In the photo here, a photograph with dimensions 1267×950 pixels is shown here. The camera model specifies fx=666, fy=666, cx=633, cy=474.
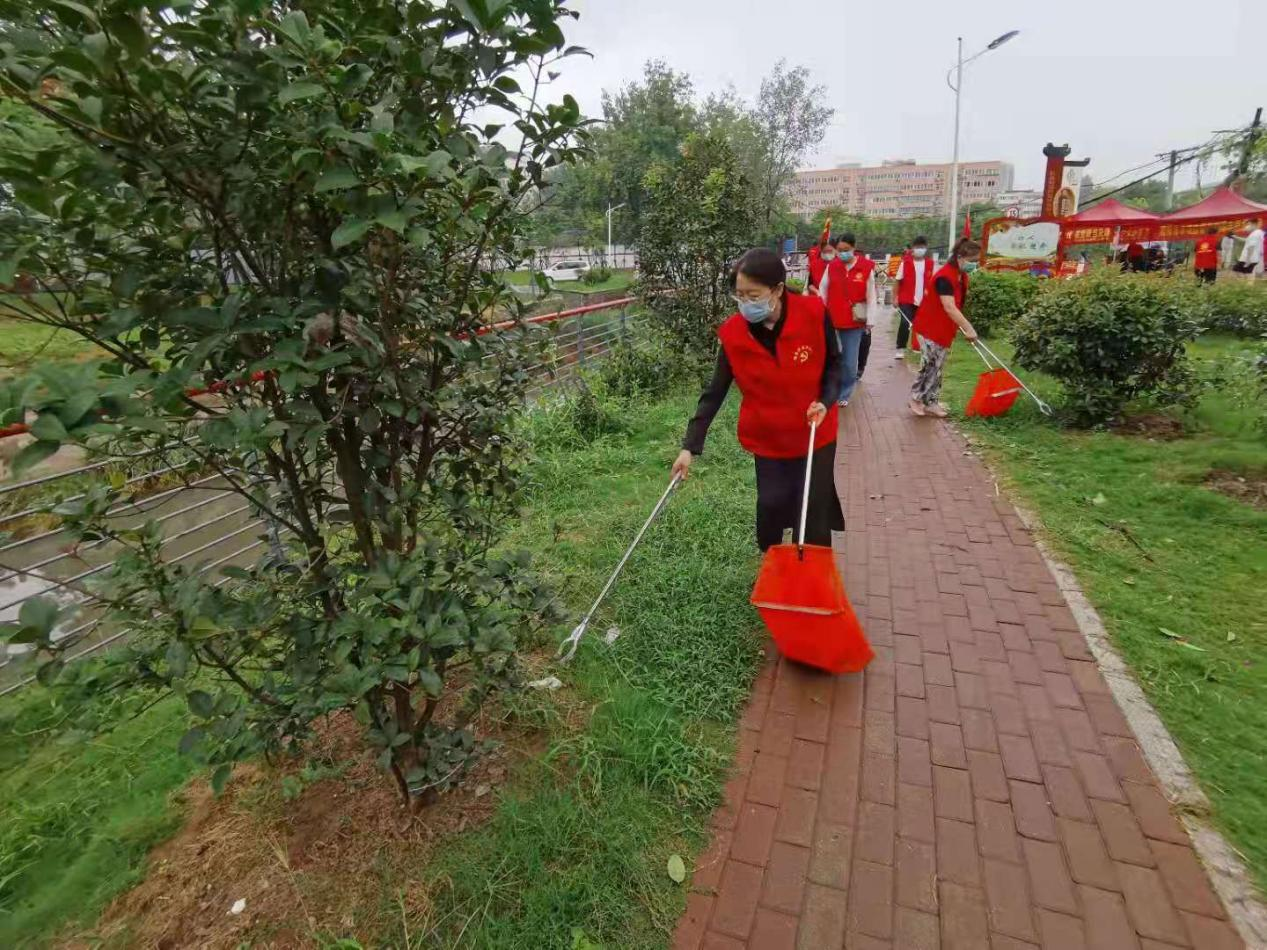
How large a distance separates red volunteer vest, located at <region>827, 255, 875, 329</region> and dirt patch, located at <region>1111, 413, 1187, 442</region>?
2520 millimetres

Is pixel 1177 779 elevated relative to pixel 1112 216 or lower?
lower

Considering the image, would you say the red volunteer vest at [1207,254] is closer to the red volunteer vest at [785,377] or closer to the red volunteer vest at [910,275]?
the red volunteer vest at [910,275]

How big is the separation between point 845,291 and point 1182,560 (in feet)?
13.1

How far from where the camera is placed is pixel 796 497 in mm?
3232

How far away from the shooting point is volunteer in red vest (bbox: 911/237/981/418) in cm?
596

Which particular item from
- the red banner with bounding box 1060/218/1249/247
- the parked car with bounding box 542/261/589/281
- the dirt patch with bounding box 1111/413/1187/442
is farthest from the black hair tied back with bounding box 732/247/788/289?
the parked car with bounding box 542/261/589/281

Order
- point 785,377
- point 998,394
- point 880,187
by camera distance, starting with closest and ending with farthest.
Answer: point 785,377
point 998,394
point 880,187

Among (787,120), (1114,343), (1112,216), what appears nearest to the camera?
(1114,343)

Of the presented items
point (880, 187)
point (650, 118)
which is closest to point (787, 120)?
point (650, 118)

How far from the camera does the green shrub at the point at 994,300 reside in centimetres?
1117

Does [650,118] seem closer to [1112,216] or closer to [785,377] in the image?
[1112,216]

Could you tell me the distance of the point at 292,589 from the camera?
5.52 ft

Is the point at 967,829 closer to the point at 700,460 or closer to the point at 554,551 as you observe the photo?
the point at 554,551

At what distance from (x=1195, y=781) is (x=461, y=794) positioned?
249 cm
